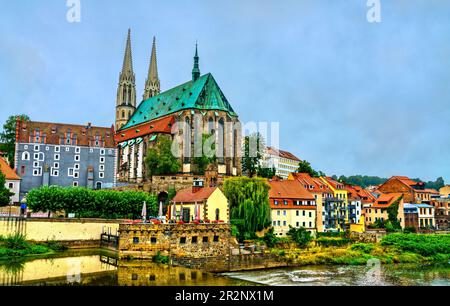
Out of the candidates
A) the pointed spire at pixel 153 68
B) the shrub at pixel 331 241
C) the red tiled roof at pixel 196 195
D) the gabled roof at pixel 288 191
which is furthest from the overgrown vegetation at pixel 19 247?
the pointed spire at pixel 153 68

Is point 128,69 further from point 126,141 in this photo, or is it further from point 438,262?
point 438,262

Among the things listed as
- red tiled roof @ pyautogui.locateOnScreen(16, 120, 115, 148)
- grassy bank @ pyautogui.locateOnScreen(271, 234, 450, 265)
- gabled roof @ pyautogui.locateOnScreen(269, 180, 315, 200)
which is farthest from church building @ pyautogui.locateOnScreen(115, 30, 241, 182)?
grassy bank @ pyautogui.locateOnScreen(271, 234, 450, 265)

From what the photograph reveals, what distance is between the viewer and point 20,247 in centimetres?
4031

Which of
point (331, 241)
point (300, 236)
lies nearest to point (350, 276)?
point (300, 236)

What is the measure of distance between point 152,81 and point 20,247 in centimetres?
10790

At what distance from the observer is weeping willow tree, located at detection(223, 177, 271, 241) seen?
52.2 meters

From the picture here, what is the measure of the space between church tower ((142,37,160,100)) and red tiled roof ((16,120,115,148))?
199 ft

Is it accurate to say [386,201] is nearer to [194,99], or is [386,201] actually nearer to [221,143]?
[221,143]

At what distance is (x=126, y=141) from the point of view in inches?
4360

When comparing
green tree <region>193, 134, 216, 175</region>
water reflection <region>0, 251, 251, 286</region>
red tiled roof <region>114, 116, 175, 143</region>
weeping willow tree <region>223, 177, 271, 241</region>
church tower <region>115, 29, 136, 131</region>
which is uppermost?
church tower <region>115, 29, 136, 131</region>

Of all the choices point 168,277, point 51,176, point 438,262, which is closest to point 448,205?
point 438,262

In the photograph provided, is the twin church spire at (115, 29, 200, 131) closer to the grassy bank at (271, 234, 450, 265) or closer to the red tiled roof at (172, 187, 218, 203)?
the red tiled roof at (172, 187, 218, 203)

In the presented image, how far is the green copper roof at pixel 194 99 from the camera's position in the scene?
3903 inches

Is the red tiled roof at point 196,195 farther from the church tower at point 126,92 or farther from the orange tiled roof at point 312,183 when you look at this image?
the church tower at point 126,92
